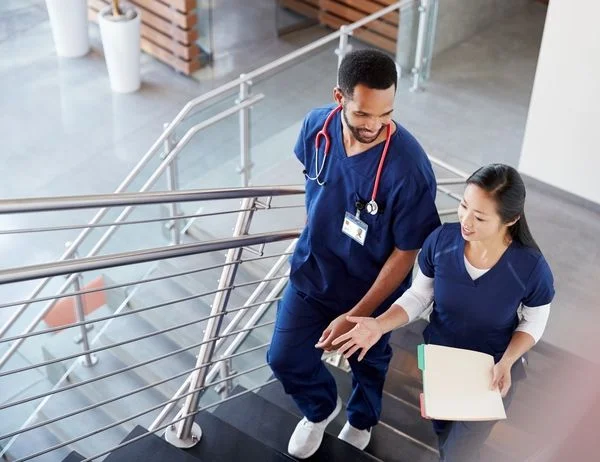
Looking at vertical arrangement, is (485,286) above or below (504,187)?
below

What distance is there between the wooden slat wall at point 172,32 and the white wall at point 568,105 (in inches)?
131

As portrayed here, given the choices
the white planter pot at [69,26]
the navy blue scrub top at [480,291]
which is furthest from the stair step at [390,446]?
the white planter pot at [69,26]

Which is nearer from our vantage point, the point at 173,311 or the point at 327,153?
the point at 327,153

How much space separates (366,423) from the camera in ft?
10.1

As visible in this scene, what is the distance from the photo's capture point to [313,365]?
2.88 metres

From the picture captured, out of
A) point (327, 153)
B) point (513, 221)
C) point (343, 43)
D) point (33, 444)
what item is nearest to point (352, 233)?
point (327, 153)

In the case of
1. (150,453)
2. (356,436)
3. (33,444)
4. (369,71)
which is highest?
(369,71)

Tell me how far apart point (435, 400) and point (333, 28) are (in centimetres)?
635

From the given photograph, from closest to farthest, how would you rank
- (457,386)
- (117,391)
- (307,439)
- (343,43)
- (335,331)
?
(457,386), (335,331), (307,439), (117,391), (343,43)

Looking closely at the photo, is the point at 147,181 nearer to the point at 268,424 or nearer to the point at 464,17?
the point at 268,424

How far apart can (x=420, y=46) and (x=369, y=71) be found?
14.6 ft

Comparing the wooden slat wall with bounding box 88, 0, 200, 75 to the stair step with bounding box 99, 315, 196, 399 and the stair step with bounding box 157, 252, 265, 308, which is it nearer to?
the stair step with bounding box 157, 252, 265, 308

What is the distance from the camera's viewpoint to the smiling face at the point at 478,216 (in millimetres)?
2232

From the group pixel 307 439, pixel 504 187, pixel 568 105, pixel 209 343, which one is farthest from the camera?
pixel 568 105
